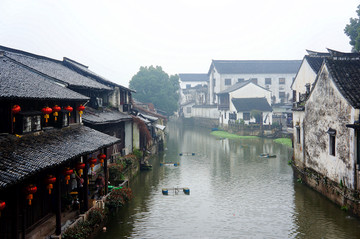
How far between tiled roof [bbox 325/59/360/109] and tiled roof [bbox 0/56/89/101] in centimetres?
1314

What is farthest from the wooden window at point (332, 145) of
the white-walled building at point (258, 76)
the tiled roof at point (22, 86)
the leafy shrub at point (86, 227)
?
the white-walled building at point (258, 76)

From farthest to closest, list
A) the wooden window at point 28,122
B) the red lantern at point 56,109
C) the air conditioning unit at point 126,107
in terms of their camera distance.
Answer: the air conditioning unit at point 126,107
the red lantern at point 56,109
the wooden window at point 28,122

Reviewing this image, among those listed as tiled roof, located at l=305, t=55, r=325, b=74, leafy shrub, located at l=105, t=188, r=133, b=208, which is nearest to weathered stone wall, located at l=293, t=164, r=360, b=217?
tiled roof, located at l=305, t=55, r=325, b=74

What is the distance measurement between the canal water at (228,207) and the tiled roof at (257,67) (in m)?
55.3

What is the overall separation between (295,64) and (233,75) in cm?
1652

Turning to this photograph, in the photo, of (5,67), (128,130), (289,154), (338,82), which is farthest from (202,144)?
(5,67)

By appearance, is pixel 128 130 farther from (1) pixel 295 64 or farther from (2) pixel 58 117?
(1) pixel 295 64

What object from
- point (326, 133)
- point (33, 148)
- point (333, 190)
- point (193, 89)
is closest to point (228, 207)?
point (333, 190)

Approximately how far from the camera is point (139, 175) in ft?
95.2

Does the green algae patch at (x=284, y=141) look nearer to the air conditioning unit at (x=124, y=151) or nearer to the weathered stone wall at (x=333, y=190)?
the weathered stone wall at (x=333, y=190)

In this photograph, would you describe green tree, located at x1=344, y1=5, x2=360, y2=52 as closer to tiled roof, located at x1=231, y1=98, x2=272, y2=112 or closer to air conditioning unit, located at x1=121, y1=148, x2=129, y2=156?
air conditioning unit, located at x1=121, y1=148, x2=129, y2=156

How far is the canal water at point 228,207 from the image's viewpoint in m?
16.6

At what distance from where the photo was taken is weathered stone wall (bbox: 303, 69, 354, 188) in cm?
Answer: 1756

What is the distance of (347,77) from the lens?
19.3m
